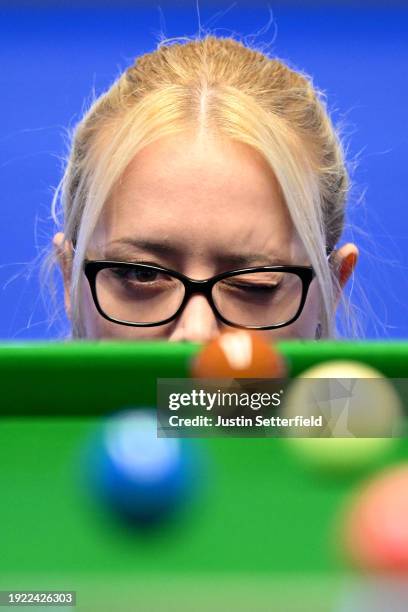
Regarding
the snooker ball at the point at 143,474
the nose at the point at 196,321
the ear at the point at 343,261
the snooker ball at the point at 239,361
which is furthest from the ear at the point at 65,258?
the snooker ball at the point at 143,474

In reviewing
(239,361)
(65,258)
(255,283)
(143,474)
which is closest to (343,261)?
(255,283)

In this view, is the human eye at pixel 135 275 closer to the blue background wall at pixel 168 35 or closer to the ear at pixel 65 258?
the ear at pixel 65 258

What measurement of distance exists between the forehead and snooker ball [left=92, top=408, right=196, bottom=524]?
62cm

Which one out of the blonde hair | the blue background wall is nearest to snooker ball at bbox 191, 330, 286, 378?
the blonde hair

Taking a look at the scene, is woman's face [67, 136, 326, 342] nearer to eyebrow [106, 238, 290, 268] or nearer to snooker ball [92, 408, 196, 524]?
eyebrow [106, 238, 290, 268]

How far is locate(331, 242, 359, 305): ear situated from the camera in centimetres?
163

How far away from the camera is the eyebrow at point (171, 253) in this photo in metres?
1.34

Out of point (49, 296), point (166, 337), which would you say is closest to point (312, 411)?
point (166, 337)

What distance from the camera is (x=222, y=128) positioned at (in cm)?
145

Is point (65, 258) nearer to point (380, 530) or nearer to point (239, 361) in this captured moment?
point (239, 361)

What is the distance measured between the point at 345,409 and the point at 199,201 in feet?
1.95

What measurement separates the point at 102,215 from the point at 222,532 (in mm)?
866

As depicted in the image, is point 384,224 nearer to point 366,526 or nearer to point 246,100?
point 246,100

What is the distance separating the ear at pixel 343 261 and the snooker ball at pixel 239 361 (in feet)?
2.39
